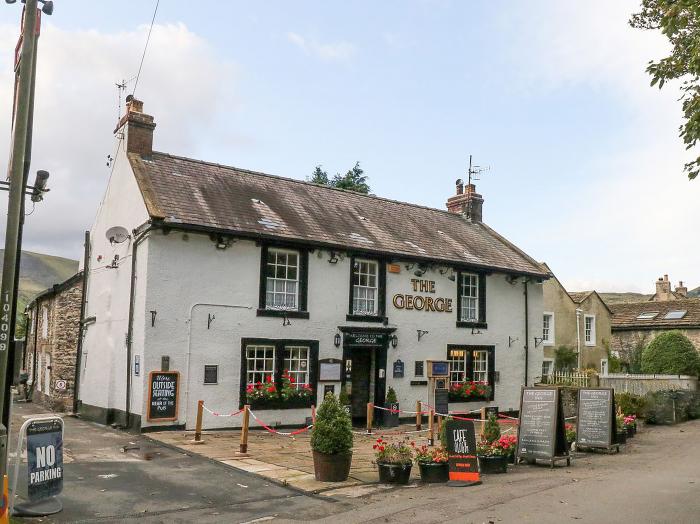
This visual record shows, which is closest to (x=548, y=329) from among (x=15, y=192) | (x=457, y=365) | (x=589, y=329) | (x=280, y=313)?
(x=589, y=329)

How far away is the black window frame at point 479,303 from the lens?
74.0 ft

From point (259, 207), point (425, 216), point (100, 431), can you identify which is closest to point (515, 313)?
point (425, 216)

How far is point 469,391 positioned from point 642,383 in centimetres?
652

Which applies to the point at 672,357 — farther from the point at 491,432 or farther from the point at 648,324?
the point at 491,432

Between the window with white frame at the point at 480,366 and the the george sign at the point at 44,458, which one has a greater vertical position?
the window with white frame at the point at 480,366

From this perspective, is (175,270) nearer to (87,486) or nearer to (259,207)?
(259,207)

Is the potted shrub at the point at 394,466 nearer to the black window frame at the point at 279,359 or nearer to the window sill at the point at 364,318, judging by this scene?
the black window frame at the point at 279,359

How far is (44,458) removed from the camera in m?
8.73

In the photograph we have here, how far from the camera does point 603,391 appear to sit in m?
14.8

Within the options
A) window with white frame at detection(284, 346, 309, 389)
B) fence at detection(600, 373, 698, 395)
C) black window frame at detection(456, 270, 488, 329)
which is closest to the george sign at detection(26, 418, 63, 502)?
window with white frame at detection(284, 346, 309, 389)

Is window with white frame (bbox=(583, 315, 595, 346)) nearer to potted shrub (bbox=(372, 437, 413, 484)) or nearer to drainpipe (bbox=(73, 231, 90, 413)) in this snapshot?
drainpipe (bbox=(73, 231, 90, 413))

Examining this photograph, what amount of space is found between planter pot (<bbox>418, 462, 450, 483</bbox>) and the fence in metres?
14.2

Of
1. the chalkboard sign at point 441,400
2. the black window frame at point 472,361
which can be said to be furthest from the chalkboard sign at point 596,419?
the black window frame at point 472,361

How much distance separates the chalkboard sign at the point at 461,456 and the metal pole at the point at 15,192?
22.7ft
